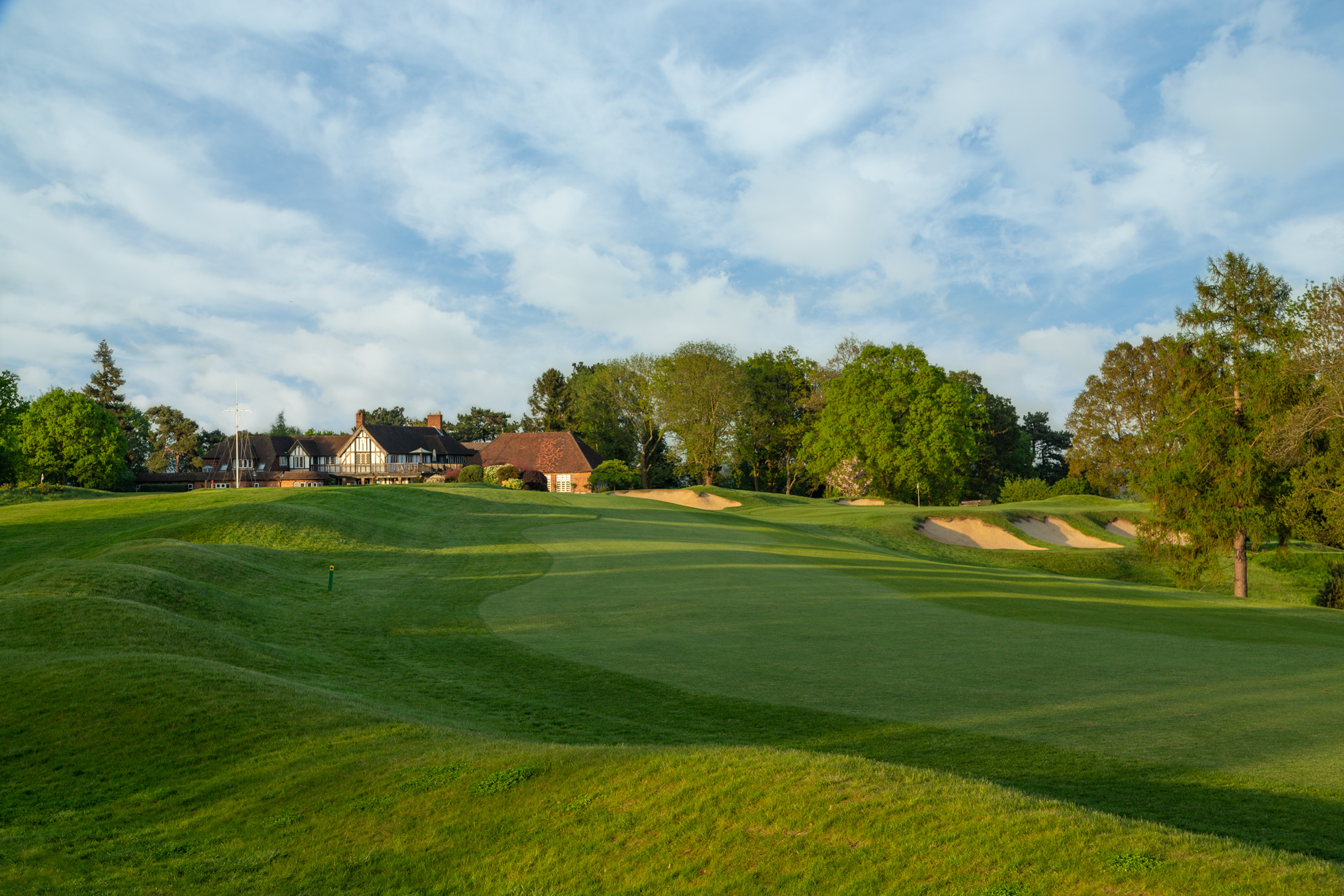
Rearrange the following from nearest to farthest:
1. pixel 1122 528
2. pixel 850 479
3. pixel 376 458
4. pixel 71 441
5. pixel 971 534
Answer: pixel 971 534 → pixel 1122 528 → pixel 71 441 → pixel 850 479 → pixel 376 458

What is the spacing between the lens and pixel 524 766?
7637 mm

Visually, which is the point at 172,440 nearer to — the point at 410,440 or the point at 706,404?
the point at 410,440

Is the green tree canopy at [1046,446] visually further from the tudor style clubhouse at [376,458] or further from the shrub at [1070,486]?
the tudor style clubhouse at [376,458]

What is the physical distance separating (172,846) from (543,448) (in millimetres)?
80876

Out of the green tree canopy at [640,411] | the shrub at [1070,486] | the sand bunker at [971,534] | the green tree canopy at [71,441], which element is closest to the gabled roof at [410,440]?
the green tree canopy at [640,411]

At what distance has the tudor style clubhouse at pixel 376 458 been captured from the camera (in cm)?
8544

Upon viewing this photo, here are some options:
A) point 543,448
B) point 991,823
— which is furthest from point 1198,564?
point 543,448

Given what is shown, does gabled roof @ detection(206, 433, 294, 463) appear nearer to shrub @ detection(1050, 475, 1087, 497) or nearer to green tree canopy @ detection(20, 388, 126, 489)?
green tree canopy @ detection(20, 388, 126, 489)

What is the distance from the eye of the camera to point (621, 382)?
9525 centimetres

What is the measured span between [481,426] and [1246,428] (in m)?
120

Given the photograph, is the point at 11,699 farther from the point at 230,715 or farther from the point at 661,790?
the point at 661,790

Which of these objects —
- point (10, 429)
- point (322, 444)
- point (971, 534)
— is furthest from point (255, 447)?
point (971, 534)

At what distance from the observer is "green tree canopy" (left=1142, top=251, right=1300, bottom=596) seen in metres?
32.6

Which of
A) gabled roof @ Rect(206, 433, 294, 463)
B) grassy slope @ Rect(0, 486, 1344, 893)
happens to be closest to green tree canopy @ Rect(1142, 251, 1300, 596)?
grassy slope @ Rect(0, 486, 1344, 893)
